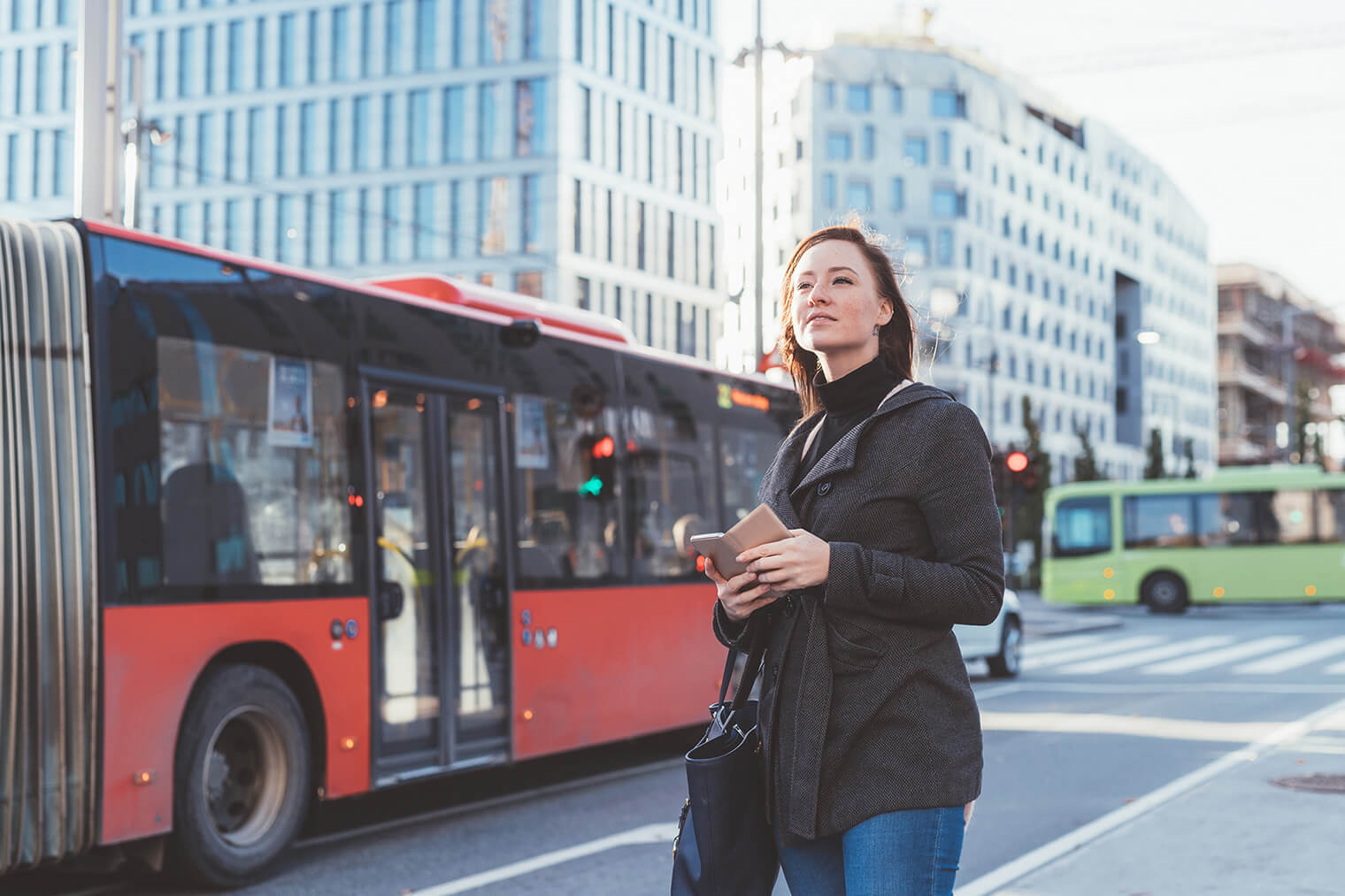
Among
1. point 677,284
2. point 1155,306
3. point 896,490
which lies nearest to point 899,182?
point 677,284

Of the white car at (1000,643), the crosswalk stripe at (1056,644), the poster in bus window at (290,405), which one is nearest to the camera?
the poster in bus window at (290,405)

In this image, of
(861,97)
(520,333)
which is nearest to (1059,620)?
(520,333)

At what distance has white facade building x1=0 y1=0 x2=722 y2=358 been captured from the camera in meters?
62.6

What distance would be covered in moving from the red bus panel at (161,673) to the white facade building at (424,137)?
54133 mm

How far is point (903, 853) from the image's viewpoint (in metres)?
2.76

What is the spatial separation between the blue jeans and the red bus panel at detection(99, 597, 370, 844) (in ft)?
14.8

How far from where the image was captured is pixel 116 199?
11.6 meters

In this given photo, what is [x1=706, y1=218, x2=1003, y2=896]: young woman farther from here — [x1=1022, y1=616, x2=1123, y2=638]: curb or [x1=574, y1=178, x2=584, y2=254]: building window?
[x1=574, y1=178, x2=584, y2=254]: building window

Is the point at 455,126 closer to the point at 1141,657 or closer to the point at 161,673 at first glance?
the point at 1141,657

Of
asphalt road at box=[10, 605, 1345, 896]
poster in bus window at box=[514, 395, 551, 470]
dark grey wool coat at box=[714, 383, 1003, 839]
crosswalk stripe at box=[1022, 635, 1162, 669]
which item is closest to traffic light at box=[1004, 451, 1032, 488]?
crosswalk stripe at box=[1022, 635, 1162, 669]

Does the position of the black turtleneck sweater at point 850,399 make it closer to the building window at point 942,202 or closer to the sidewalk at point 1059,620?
the sidewalk at point 1059,620

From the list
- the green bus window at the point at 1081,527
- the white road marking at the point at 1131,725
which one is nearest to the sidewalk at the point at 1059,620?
the green bus window at the point at 1081,527

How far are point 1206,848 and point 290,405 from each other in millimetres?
4835

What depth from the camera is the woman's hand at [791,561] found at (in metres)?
2.70
